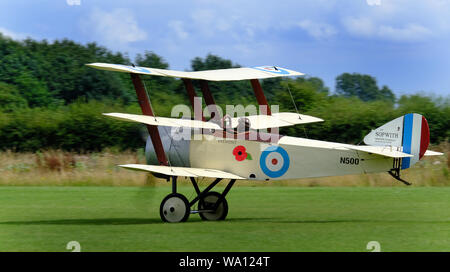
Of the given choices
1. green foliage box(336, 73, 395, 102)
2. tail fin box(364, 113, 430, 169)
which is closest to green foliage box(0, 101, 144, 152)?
tail fin box(364, 113, 430, 169)

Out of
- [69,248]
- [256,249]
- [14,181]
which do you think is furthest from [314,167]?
[14,181]

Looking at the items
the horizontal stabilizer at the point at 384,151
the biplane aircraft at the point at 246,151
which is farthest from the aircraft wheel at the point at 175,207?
the horizontal stabilizer at the point at 384,151

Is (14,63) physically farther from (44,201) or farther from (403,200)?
(403,200)

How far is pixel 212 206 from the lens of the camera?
43.1 feet

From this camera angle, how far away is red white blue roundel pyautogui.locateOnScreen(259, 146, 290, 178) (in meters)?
12.1

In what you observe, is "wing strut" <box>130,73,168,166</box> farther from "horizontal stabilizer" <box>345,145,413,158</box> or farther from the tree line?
the tree line

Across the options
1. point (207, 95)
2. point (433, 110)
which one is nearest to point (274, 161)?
point (207, 95)

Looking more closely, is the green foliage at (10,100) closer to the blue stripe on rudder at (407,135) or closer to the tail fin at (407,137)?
the tail fin at (407,137)

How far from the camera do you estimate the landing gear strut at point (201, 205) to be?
1210cm

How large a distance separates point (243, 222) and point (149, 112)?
9.12ft

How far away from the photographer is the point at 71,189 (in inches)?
756

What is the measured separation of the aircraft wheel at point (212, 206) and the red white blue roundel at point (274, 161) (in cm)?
131

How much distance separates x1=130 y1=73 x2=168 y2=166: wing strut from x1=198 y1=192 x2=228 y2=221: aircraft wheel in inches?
54.6

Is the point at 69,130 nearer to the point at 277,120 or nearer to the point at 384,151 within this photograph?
the point at 277,120
